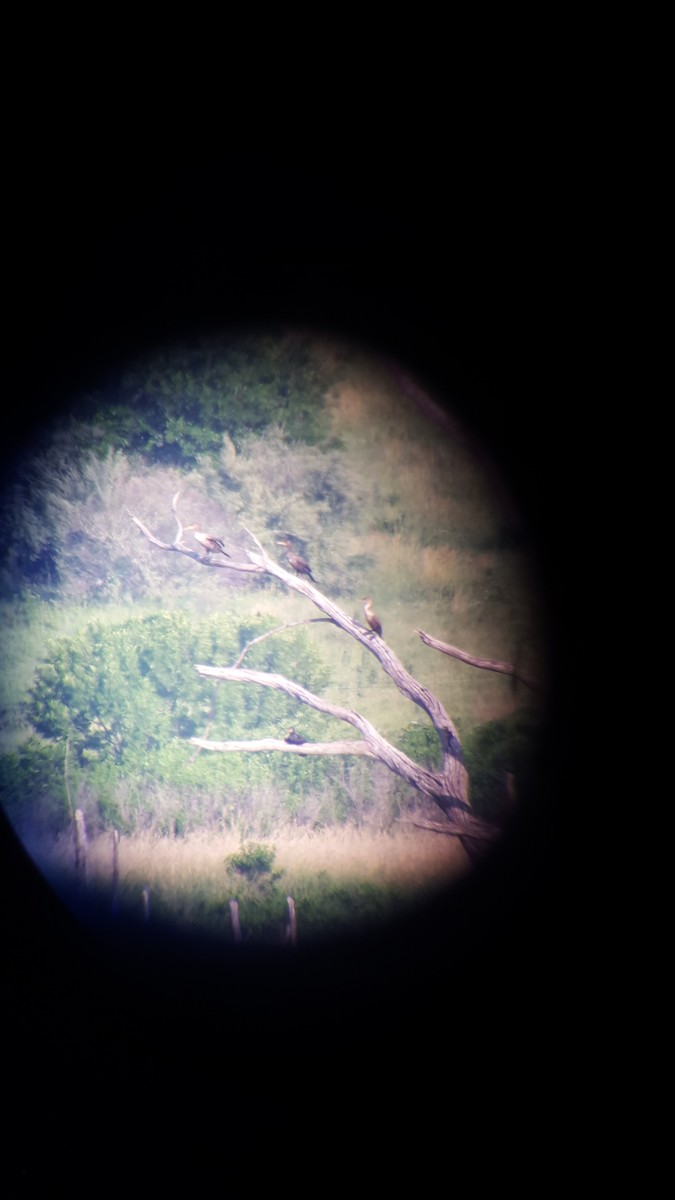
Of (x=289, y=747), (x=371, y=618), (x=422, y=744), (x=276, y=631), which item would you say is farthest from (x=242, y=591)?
(x=422, y=744)

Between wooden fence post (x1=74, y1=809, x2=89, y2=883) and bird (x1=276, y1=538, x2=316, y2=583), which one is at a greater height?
bird (x1=276, y1=538, x2=316, y2=583)

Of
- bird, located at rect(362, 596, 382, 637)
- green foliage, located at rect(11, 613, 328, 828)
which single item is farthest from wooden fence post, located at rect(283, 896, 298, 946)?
bird, located at rect(362, 596, 382, 637)

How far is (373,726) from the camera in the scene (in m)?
1.55

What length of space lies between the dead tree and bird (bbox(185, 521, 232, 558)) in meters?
0.04

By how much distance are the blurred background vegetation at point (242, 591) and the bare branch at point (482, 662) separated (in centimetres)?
2

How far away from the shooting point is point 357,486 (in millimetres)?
A: 1468

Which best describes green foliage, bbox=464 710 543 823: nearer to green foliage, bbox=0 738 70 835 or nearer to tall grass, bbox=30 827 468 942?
tall grass, bbox=30 827 468 942

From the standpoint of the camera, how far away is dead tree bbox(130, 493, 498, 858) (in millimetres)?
1516

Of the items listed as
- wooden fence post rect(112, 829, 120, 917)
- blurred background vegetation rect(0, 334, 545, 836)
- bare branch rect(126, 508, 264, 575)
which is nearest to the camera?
blurred background vegetation rect(0, 334, 545, 836)

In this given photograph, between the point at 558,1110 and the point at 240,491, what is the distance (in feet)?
6.23

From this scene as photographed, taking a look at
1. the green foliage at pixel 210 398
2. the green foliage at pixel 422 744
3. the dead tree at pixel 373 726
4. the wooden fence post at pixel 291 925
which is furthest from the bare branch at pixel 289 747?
the green foliage at pixel 210 398

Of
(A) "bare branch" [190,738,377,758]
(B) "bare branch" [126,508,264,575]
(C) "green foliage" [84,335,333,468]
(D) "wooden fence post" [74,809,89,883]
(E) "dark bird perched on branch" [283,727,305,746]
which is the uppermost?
(C) "green foliage" [84,335,333,468]

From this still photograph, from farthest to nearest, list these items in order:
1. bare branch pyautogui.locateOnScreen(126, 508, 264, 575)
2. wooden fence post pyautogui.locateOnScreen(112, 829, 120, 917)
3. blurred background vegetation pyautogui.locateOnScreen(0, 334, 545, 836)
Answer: wooden fence post pyautogui.locateOnScreen(112, 829, 120, 917) → bare branch pyautogui.locateOnScreen(126, 508, 264, 575) → blurred background vegetation pyautogui.locateOnScreen(0, 334, 545, 836)

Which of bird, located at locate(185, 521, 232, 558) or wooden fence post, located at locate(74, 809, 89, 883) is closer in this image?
bird, located at locate(185, 521, 232, 558)
